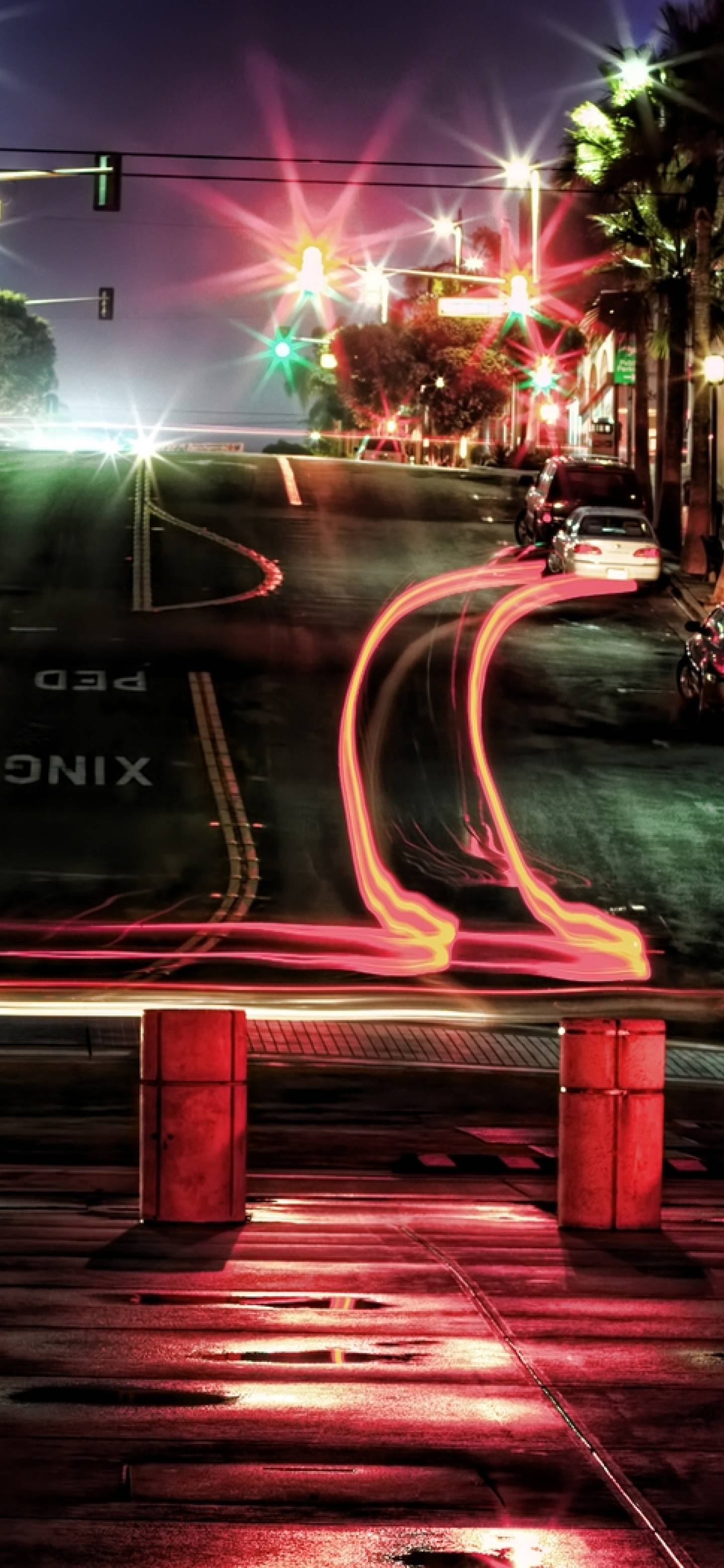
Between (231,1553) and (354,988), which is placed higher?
(231,1553)

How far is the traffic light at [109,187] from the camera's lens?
3659 cm

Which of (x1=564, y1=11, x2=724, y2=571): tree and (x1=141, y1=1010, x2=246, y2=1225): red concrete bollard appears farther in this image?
(x1=564, y1=11, x2=724, y2=571): tree

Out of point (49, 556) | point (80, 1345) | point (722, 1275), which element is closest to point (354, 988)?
point (722, 1275)

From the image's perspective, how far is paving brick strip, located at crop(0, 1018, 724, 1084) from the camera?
1512 cm

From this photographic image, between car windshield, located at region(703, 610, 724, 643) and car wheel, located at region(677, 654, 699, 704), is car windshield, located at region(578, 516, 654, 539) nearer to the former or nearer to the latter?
car wheel, located at region(677, 654, 699, 704)

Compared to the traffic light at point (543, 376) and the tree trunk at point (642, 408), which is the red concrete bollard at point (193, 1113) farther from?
the traffic light at point (543, 376)

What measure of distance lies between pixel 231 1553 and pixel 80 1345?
181cm

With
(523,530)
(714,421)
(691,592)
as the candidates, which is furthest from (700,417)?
(714,421)

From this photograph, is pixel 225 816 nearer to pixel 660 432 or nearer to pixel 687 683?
pixel 687 683

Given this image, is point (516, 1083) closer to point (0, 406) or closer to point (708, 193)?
point (708, 193)

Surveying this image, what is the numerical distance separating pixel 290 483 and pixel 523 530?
12.0 meters

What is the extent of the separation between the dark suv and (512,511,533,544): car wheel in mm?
10

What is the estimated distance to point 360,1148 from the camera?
11.5 m

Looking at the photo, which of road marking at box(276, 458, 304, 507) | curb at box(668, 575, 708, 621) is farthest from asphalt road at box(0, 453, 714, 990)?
road marking at box(276, 458, 304, 507)
